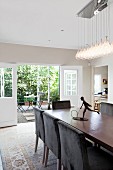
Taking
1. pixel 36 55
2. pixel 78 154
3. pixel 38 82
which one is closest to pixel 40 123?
pixel 78 154

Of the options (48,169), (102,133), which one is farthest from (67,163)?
(48,169)

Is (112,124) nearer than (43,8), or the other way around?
(112,124)

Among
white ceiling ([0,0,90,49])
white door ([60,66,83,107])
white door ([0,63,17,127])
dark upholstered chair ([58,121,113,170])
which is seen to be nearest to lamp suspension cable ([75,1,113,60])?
white ceiling ([0,0,90,49])

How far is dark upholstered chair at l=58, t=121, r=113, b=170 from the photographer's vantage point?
67.7 inches

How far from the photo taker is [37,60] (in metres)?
5.90

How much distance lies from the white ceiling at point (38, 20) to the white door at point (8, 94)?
36.8 inches

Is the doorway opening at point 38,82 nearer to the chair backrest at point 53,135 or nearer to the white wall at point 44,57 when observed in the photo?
the white wall at point 44,57

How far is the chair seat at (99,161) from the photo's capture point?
1883 millimetres

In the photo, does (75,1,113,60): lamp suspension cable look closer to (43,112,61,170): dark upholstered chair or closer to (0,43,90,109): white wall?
(43,112,61,170): dark upholstered chair

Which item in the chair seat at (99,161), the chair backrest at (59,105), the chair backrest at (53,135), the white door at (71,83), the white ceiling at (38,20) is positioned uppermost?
the white ceiling at (38,20)

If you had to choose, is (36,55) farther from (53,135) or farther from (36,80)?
(36,80)

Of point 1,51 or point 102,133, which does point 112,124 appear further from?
point 1,51

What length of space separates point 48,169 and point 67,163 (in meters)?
0.91

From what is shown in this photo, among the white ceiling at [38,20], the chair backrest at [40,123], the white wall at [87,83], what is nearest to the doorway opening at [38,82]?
the white wall at [87,83]
